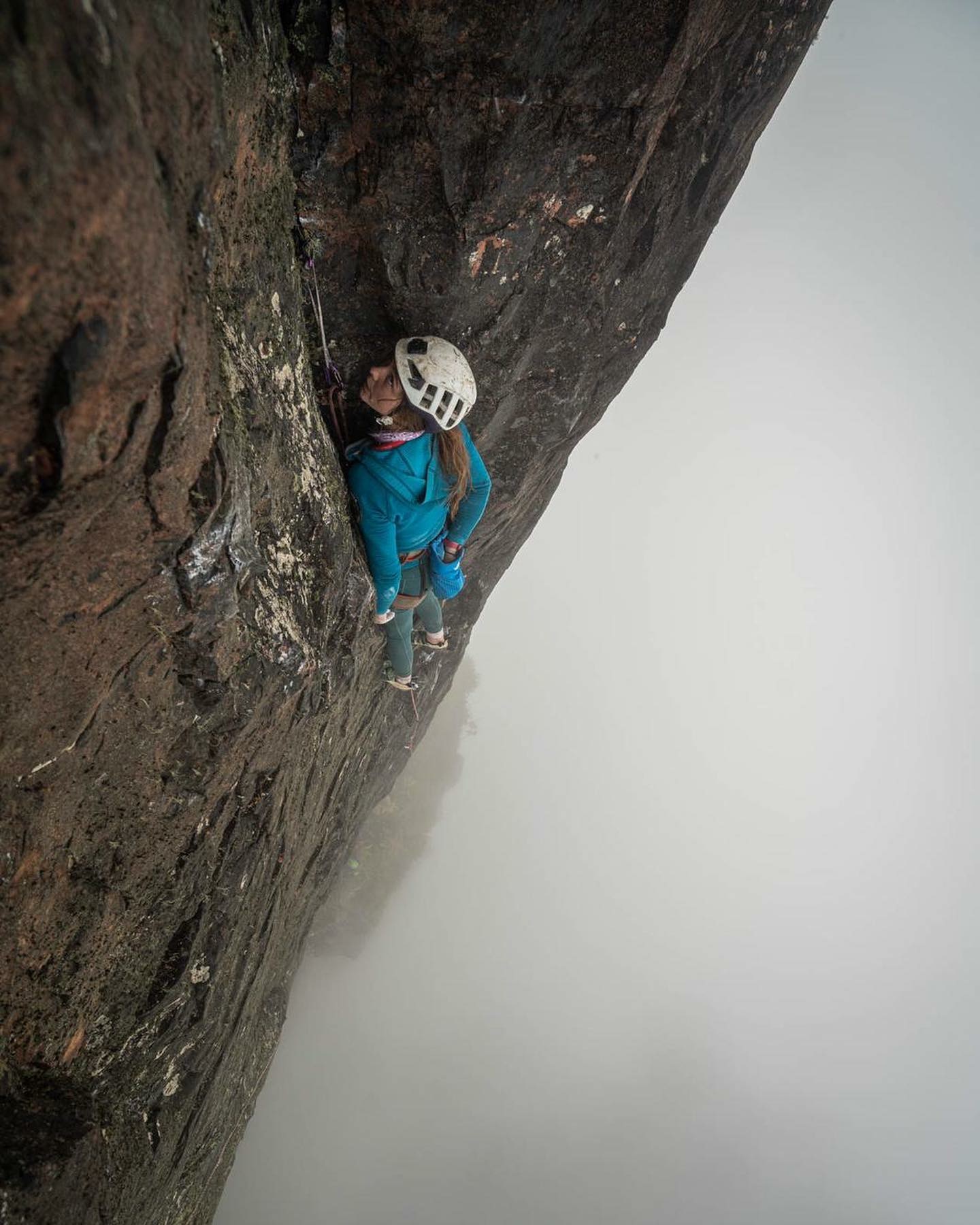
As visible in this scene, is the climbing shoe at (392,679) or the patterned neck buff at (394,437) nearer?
the patterned neck buff at (394,437)

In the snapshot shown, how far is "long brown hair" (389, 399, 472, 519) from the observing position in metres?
4.16

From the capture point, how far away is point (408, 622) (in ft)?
19.4

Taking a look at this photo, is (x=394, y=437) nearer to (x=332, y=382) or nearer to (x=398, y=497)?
(x=398, y=497)

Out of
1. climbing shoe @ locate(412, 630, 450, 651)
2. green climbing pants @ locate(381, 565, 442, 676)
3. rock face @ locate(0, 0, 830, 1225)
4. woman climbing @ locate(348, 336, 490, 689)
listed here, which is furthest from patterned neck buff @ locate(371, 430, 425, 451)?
climbing shoe @ locate(412, 630, 450, 651)

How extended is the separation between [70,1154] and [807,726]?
452 feet

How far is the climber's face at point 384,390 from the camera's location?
409 centimetres

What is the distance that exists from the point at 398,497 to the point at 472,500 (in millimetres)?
851

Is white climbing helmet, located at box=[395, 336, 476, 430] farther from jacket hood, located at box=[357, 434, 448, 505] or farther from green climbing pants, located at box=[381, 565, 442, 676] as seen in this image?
green climbing pants, located at box=[381, 565, 442, 676]

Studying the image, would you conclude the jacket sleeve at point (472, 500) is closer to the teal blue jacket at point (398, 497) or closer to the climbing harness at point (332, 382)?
the teal blue jacket at point (398, 497)

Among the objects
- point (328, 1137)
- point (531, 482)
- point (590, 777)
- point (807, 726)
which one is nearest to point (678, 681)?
point (807, 726)

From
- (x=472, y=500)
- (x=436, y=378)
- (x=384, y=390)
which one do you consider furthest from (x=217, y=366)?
(x=472, y=500)

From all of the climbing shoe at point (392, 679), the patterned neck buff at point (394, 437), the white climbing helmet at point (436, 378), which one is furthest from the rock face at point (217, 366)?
the climbing shoe at point (392, 679)

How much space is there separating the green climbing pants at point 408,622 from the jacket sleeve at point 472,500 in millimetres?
540

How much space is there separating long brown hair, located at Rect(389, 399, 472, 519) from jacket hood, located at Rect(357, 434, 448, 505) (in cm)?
6
